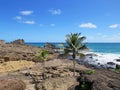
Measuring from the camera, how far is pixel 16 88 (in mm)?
37125

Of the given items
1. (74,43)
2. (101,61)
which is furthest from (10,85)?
(101,61)

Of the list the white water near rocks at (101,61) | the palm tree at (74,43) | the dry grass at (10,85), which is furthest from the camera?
the white water near rocks at (101,61)

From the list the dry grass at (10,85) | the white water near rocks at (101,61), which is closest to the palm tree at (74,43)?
the dry grass at (10,85)

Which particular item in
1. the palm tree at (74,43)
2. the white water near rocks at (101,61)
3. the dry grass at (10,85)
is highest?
the palm tree at (74,43)

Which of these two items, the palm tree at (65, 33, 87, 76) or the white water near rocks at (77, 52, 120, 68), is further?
the white water near rocks at (77, 52, 120, 68)

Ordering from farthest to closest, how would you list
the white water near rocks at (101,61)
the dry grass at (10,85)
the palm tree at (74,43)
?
the white water near rocks at (101,61), the palm tree at (74,43), the dry grass at (10,85)

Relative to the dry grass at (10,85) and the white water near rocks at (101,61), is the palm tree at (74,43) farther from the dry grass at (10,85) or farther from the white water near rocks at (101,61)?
the white water near rocks at (101,61)

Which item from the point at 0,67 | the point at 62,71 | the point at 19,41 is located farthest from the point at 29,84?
the point at 19,41

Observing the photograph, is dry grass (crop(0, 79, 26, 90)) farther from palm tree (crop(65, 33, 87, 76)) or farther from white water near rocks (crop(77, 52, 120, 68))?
white water near rocks (crop(77, 52, 120, 68))

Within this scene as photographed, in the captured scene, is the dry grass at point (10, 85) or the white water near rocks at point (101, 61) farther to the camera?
the white water near rocks at point (101, 61)

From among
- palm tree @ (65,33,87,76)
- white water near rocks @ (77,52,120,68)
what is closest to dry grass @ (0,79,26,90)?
palm tree @ (65,33,87,76)

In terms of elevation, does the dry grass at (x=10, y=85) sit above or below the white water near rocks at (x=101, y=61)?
above

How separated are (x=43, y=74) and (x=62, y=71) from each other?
5.72 metres

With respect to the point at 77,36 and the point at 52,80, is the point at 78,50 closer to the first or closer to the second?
the point at 77,36
